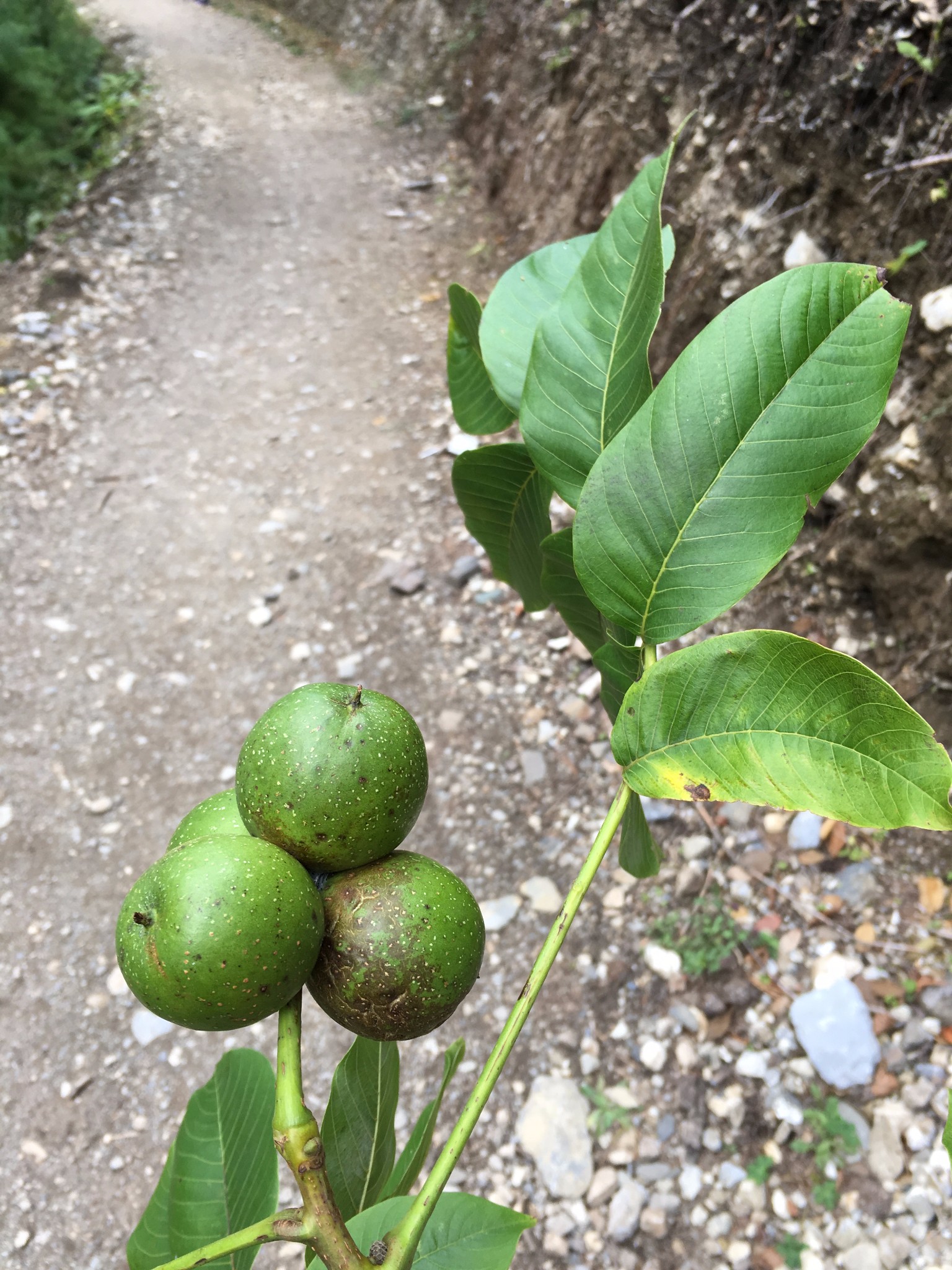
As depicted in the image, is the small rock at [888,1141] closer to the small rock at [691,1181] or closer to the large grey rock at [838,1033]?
the large grey rock at [838,1033]

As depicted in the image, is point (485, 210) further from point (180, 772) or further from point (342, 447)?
point (180, 772)

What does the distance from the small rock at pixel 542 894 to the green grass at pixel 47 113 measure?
5.86m

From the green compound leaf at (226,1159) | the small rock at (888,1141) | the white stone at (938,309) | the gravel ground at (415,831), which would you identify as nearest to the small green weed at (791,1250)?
the gravel ground at (415,831)

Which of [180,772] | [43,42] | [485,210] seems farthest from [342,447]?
[43,42]

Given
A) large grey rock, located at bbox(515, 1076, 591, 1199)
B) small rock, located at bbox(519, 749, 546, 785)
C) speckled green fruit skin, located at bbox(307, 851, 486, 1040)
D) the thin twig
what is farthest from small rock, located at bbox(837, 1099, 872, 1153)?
the thin twig

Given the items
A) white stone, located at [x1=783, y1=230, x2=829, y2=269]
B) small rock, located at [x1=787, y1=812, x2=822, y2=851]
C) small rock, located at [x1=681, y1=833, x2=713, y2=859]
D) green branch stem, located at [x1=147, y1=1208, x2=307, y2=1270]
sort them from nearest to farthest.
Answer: green branch stem, located at [x1=147, y1=1208, x2=307, y2=1270]
small rock, located at [x1=787, y1=812, x2=822, y2=851]
small rock, located at [x1=681, y1=833, x2=713, y2=859]
white stone, located at [x1=783, y1=230, x2=829, y2=269]

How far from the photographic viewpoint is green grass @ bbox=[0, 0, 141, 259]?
21.0ft

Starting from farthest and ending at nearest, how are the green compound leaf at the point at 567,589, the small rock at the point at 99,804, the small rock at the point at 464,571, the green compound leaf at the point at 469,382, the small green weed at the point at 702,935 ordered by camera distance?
the small rock at the point at 464,571 < the small rock at the point at 99,804 < the small green weed at the point at 702,935 < the green compound leaf at the point at 469,382 < the green compound leaf at the point at 567,589

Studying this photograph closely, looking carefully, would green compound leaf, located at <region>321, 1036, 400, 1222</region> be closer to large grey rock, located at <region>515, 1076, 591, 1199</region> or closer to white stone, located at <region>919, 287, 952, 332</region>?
large grey rock, located at <region>515, 1076, 591, 1199</region>

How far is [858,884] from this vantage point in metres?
2.59

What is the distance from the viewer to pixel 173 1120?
272cm

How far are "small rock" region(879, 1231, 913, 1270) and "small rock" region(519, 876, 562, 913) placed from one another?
1.22m

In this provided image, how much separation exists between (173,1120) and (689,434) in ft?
9.25

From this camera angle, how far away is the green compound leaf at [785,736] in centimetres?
66
